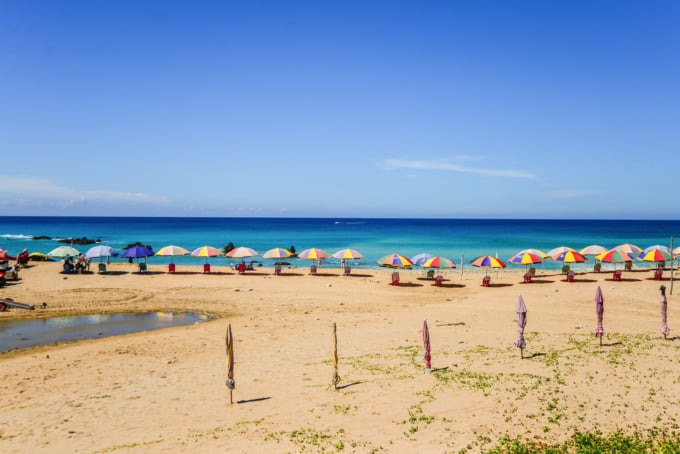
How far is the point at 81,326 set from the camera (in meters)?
18.4

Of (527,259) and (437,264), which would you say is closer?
(437,264)

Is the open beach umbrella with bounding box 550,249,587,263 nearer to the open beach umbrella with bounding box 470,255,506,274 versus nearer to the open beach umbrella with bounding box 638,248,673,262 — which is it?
the open beach umbrella with bounding box 638,248,673,262

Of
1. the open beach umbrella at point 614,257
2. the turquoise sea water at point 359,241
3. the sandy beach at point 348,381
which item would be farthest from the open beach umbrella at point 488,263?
the open beach umbrella at point 614,257

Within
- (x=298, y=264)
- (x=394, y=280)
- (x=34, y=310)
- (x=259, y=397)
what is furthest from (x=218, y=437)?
(x=298, y=264)

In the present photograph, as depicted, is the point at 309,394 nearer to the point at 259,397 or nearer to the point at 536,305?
the point at 259,397

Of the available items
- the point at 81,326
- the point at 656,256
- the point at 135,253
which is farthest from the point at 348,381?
the point at 656,256

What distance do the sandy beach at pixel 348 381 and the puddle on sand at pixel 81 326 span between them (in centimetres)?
102

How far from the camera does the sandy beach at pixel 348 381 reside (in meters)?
8.57

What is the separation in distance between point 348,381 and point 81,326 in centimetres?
1301

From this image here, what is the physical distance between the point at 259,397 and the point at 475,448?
512 cm

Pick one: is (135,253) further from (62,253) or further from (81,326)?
(81,326)

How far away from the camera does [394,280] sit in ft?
95.8

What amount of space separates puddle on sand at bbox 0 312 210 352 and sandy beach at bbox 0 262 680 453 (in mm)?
1019

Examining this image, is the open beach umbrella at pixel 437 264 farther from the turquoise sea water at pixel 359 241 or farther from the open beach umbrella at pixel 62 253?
the open beach umbrella at pixel 62 253
